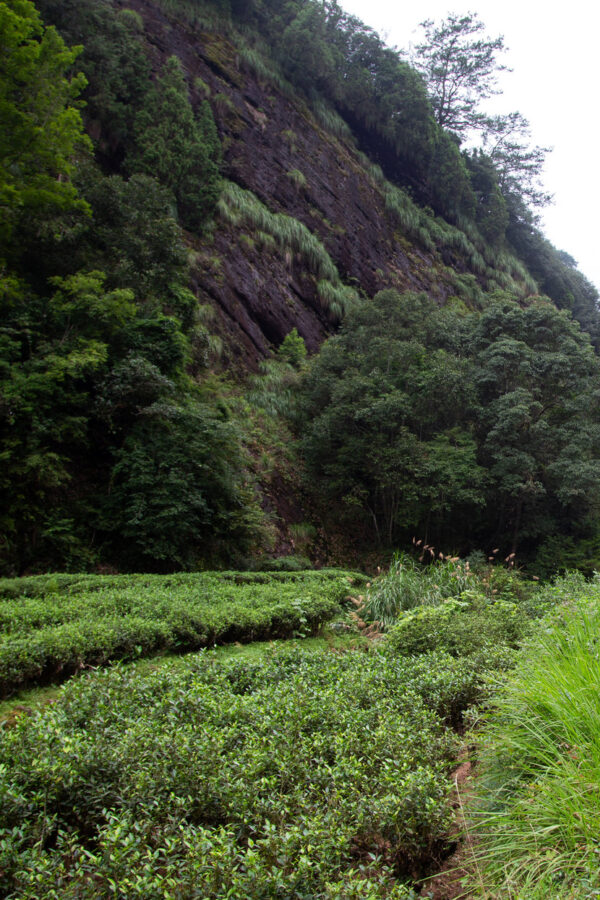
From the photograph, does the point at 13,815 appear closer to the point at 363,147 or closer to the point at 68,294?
the point at 68,294

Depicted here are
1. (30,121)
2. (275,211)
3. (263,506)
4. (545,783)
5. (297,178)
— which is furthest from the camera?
(297,178)

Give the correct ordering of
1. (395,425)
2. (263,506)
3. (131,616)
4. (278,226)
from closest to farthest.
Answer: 1. (131,616)
2. (263,506)
3. (395,425)
4. (278,226)

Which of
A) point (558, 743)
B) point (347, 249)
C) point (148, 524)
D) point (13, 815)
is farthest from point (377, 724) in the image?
point (347, 249)

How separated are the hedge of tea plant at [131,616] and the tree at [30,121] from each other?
7924mm

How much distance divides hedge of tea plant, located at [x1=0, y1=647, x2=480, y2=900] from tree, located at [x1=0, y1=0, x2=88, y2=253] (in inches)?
408

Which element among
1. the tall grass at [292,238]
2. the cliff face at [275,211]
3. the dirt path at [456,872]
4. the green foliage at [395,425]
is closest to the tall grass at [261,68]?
the cliff face at [275,211]

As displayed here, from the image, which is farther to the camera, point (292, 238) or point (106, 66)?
point (292, 238)

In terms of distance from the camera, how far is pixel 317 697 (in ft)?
10.9

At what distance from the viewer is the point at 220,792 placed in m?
2.21

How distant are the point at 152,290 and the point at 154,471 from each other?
5082 millimetres

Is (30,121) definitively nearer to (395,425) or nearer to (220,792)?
(395,425)

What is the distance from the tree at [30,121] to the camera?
10.0 m

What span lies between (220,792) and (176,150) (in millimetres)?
17628

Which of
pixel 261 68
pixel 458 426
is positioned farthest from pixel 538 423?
pixel 261 68
